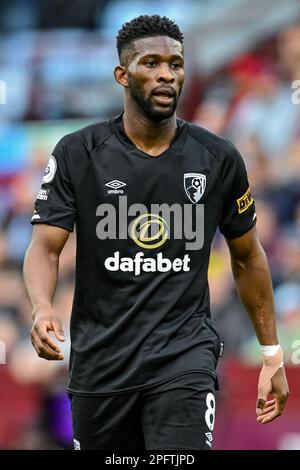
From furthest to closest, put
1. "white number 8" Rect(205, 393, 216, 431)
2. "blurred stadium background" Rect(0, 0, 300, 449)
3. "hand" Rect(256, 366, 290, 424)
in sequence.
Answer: "blurred stadium background" Rect(0, 0, 300, 449)
"hand" Rect(256, 366, 290, 424)
"white number 8" Rect(205, 393, 216, 431)

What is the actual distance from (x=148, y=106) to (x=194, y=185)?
1.48 feet

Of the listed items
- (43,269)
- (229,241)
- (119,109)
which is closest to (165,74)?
(229,241)

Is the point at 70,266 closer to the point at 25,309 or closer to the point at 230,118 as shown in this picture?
the point at 25,309

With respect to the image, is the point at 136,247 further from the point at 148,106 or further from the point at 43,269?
the point at 148,106

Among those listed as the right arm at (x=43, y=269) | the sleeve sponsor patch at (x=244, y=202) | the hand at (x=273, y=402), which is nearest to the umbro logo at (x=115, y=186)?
the right arm at (x=43, y=269)

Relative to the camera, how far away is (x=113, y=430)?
5457 millimetres

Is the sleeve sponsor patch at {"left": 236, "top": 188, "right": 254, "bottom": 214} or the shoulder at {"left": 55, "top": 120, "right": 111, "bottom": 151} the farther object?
the sleeve sponsor patch at {"left": 236, "top": 188, "right": 254, "bottom": 214}

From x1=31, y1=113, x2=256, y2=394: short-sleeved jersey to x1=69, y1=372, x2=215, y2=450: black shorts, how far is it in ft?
0.19

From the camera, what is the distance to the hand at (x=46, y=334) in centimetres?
500

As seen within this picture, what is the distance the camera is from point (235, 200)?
18.9 ft

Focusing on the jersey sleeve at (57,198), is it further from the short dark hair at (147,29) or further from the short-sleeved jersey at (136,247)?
the short dark hair at (147,29)

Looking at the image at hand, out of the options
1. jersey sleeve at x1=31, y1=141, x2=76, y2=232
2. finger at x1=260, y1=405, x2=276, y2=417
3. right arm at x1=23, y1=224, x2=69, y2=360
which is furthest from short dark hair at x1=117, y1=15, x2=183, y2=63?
finger at x1=260, y1=405, x2=276, y2=417

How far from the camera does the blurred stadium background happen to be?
10.7 metres

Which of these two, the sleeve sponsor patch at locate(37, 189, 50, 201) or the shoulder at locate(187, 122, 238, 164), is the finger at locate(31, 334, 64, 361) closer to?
the sleeve sponsor patch at locate(37, 189, 50, 201)
